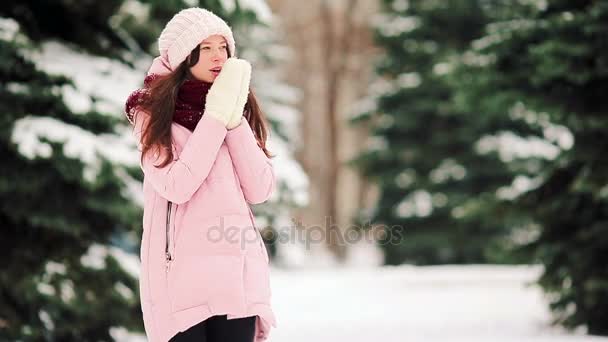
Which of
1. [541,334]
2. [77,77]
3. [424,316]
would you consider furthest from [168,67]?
[424,316]

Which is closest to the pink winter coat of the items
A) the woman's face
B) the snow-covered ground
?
the woman's face

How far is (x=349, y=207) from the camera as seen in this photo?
101ft

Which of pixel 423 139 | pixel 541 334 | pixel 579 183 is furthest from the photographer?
pixel 423 139

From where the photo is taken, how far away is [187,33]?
3277mm

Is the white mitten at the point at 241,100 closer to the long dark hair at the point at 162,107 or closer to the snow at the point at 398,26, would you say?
the long dark hair at the point at 162,107

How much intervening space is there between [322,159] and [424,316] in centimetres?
2009

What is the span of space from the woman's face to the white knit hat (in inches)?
1.1

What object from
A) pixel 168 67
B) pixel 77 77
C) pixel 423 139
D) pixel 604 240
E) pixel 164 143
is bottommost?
pixel 164 143

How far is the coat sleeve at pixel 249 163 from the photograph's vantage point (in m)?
3.18

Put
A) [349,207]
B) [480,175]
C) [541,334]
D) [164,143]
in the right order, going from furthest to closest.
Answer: [349,207], [480,175], [541,334], [164,143]

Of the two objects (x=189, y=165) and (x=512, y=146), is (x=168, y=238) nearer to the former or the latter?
(x=189, y=165)

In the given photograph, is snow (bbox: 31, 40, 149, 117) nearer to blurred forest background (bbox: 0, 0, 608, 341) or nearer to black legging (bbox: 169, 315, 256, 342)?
blurred forest background (bbox: 0, 0, 608, 341)

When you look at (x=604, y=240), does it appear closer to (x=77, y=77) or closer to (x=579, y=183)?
(x=579, y=183)

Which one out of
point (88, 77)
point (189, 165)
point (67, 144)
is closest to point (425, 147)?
point (88, 77)
